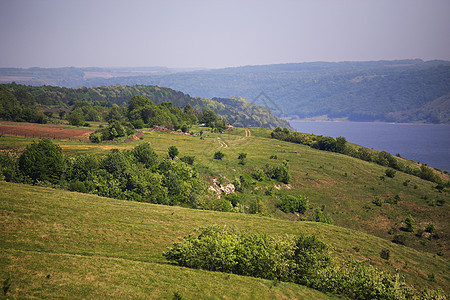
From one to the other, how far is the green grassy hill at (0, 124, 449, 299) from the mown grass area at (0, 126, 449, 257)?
449 mm

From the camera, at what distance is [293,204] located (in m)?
83.7

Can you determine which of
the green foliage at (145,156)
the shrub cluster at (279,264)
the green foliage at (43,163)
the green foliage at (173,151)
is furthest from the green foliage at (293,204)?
the green foliage at (43,163)

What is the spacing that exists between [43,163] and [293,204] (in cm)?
6739

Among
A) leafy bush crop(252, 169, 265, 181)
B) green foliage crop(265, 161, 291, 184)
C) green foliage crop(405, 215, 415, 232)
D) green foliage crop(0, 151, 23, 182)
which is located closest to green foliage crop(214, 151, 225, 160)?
leafy bush crop(252, 169, 265, 181)

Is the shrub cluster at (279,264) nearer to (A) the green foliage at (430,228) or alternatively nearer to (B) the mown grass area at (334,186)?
(B) the mown grass area at (334,186)

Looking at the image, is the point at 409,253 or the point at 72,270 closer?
the point at 72,270

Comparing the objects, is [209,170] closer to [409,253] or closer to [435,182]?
[409,253]

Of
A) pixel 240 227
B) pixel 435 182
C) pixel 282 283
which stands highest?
A: pixel 282 283

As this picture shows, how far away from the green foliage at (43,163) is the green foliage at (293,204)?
60595 millimetres

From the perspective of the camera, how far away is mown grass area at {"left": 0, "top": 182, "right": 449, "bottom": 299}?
20.4m

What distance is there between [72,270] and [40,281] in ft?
8.74

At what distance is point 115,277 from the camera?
2202 cm

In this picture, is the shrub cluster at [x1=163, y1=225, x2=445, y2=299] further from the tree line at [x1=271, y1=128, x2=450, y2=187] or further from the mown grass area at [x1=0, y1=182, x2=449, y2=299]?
the tree line at [x1=271, y1=128, x2=450, y2=187]

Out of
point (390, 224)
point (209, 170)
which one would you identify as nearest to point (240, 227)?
point (209, 170)
